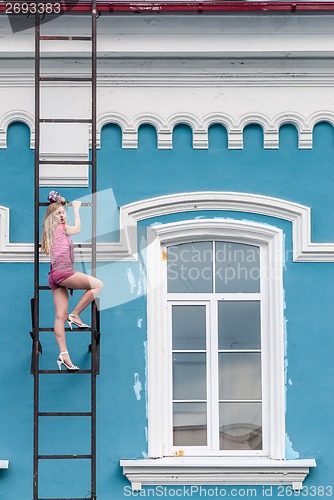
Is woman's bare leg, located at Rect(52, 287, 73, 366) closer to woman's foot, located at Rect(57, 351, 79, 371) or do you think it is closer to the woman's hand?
woman's foot, located at Rect(57, 351, 79, 371)

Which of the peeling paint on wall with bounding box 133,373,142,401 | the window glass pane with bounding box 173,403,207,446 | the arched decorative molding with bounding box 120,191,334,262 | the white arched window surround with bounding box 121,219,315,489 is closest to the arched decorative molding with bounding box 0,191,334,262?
the arched decorative molding with bounding box 120,191,334,262

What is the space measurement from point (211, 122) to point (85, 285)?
1726mm

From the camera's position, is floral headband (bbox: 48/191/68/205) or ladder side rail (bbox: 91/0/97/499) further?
floral headband (bbox: 48/191/68/205)

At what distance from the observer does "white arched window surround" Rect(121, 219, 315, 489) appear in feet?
35.3

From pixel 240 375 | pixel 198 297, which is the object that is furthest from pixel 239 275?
pixel 240 375

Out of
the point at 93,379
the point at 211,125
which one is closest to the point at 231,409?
the point at 93,379

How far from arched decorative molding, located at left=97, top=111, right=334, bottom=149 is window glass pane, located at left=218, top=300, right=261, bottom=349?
1.26 meters

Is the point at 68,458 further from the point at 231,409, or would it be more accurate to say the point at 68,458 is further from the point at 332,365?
the point at 332,365

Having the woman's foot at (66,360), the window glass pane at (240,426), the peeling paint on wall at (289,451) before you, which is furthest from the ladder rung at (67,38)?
the peeling paint on wall at (289,451)

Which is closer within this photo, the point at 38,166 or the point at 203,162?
the point at 38,166

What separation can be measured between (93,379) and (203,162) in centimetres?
200

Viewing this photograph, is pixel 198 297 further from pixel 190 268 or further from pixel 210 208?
pixel 210 208

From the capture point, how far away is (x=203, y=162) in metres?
11.2

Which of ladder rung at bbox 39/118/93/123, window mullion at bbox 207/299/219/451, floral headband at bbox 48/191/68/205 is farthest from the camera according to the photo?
window mullion at bbox 207/299/219/451
